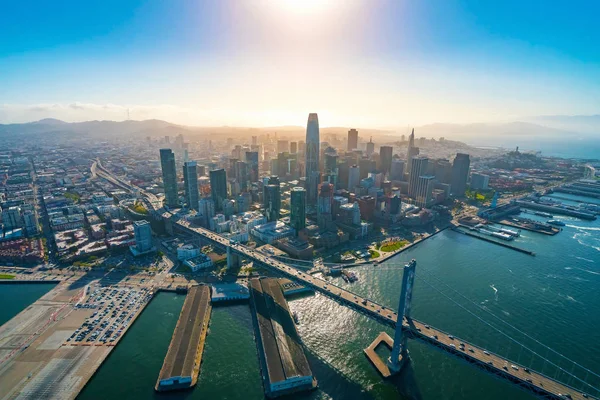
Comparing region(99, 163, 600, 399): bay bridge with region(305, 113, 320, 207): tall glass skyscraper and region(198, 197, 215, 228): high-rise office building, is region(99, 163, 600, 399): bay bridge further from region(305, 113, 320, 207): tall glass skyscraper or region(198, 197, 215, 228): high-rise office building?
region(305, 113, 320, 207): tall glass skyscraper

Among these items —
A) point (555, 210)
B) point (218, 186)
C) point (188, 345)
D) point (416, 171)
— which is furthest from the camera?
point (416, 171)

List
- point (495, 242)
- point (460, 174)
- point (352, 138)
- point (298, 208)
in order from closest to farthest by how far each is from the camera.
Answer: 1. point (298, 208)
2. point (495, 242)
3. point (460, 174)
4. point (352, 138)

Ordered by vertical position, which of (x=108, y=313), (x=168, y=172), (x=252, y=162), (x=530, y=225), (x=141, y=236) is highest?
(x=252, y=162)

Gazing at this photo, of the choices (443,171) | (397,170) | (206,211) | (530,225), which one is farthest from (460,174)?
(206,211)

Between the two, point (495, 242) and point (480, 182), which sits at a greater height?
point (480, 182)

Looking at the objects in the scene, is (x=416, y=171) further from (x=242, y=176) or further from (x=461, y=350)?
(x=461, y=350)

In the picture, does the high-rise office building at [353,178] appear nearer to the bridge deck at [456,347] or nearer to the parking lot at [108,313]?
the bridge deck at [456,347]
